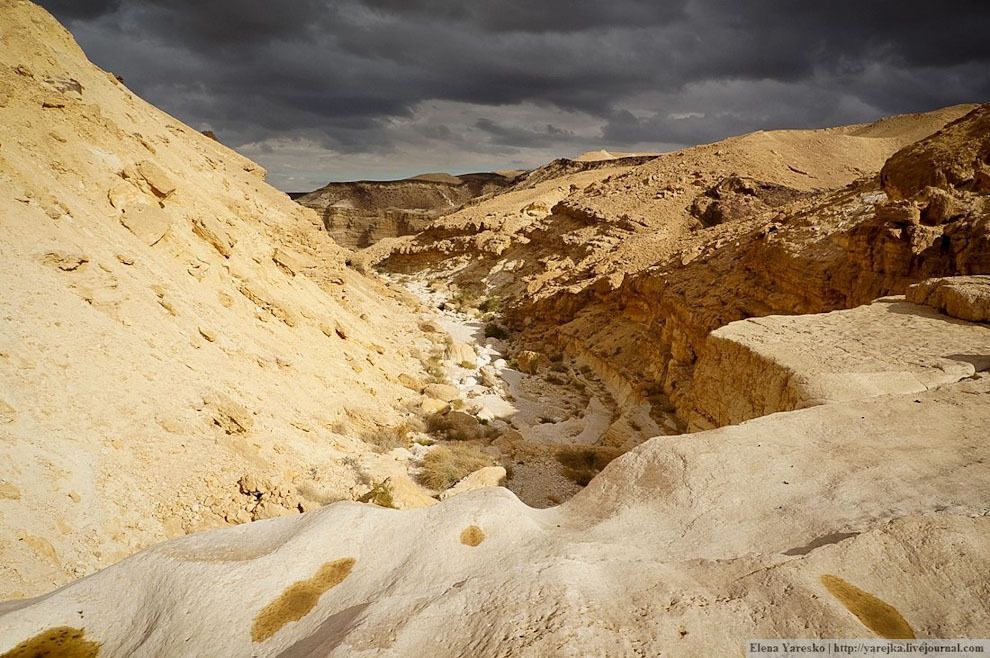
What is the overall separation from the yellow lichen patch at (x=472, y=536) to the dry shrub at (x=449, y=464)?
3766 mm

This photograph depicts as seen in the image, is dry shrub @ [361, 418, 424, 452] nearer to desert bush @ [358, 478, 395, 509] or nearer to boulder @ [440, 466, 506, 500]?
boulder @ [440, 466, 506, 500]

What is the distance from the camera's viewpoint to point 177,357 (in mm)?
6410

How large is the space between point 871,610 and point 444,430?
753 centimetres

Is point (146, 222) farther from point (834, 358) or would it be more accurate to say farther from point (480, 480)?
point (834, 358)

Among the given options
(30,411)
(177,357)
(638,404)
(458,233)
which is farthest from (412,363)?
(458,233)

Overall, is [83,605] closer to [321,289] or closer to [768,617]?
[768,617]

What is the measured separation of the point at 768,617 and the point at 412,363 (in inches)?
422

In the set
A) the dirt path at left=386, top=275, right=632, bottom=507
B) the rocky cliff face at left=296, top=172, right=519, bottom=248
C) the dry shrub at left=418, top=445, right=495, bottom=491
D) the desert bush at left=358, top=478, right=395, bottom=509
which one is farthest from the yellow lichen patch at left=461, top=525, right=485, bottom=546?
the rocky cliff face at left=296, top=172, right=519, bottom=248

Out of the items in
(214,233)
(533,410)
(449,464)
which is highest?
(214,233)

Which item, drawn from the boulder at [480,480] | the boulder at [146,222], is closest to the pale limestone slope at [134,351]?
the boulder at [146,222]

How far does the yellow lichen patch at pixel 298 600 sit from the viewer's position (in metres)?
2.69

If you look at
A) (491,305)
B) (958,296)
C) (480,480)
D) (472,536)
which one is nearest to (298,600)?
Result: (472,536)

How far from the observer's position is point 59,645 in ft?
8.78

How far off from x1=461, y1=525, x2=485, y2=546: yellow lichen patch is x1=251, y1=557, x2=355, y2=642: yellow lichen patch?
71cm
